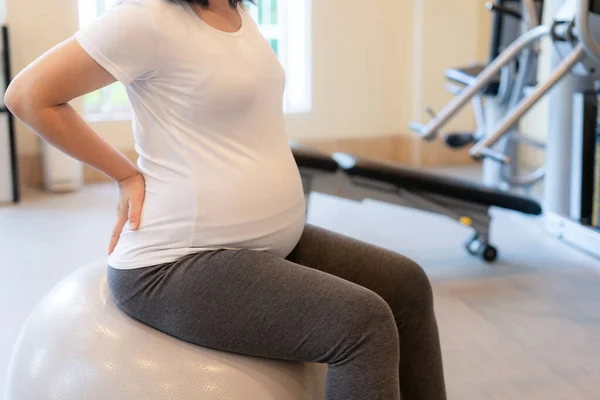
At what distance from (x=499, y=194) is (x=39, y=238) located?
1.88 metres

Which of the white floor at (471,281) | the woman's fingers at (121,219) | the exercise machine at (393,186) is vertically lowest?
the white floor at (471,281)

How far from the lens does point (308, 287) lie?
1.10 meters

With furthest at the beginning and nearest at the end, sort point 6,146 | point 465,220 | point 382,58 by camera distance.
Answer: point 382,58 → point 6,146 → point 465,220

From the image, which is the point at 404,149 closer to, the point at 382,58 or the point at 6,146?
the point at 382,58

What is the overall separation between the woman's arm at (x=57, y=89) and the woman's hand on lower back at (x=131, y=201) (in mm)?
103

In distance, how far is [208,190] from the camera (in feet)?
3.77

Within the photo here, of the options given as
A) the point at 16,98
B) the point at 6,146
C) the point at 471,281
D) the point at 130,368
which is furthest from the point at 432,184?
the point at 6,146

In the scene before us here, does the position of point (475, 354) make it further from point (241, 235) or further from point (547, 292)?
point (241, 235)

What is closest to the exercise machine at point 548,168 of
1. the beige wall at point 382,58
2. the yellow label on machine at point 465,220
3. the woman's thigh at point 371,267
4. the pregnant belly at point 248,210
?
the yellow label on machine at point 465,220

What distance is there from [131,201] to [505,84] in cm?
251

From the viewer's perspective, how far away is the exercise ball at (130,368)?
3.82 feet

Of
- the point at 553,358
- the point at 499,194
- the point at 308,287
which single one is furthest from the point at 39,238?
the point at 308,287

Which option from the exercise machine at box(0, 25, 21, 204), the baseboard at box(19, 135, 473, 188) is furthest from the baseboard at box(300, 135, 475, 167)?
the exercise machine at box(0, 25, 21, 204)

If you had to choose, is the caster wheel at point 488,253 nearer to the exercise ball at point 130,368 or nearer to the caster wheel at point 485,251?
the caster wheel at point 485,251
